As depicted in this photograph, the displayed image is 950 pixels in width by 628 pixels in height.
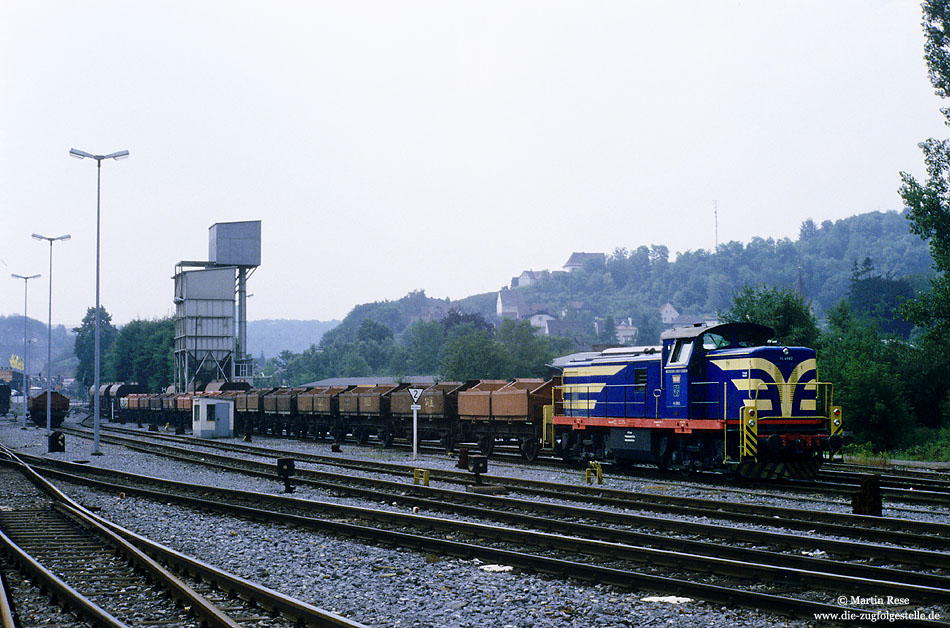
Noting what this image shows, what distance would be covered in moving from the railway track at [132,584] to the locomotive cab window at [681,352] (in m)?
13.6

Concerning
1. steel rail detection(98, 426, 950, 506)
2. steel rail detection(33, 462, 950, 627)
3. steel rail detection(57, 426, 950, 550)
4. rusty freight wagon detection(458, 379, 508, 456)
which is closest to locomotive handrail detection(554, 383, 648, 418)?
steel rail detection(98, 426, 950, 506)

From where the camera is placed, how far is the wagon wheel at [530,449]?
29.6 meters

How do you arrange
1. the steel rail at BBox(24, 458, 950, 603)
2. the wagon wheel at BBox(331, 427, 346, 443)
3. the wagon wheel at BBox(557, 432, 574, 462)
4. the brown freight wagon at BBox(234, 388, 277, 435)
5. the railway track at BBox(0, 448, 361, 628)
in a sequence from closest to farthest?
1. the railway track at BBox(0, 448, 361, 628)
2. the steel rail at BBox(24, 458, 950, 603)
3. the wagon wheel at BBox(557, 432, 574, 462)
4. the wagon wheel at BBox(331, 427, 346, 443)
5. the brown freight wagon at BBox(234, 388, 277, 435)

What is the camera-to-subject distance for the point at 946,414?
38.8 metres

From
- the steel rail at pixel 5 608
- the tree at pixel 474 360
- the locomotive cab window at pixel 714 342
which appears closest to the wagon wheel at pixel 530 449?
the locomotive cab window at pixel 714 342

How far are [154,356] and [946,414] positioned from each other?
10899 cm

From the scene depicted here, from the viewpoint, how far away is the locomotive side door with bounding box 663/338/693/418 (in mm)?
21688

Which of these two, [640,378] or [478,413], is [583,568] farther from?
[478,413]

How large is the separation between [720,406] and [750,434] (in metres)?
1.27

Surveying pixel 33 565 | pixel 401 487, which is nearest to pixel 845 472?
pixel 401 487

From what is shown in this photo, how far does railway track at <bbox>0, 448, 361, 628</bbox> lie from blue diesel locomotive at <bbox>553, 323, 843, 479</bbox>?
13.0m

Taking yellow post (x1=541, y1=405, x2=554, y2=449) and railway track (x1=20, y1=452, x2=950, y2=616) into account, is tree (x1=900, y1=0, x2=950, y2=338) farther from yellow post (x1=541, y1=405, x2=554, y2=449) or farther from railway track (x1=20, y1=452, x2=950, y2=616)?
railway track (x1=20, y1=452, x2=950, y2=616)

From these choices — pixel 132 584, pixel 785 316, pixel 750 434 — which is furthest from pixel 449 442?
pixel 132 584

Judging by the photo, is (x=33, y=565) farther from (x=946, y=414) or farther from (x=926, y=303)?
(x=946, y=414)
